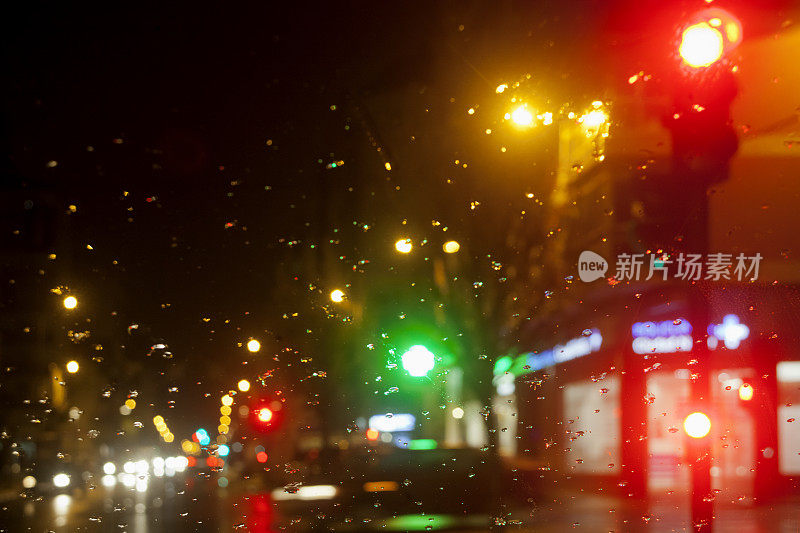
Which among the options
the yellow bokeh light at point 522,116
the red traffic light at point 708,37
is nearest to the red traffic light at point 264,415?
the yellow bokeh light at point 522,116

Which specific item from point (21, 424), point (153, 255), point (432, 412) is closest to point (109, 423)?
point (21, 424)

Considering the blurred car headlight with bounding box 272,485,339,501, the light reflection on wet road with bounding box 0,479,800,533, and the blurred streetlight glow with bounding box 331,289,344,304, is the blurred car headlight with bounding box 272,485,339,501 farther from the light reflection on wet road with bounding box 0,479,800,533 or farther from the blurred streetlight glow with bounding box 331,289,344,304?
the blurred streetlight glow with bounding box 331,289,344,304

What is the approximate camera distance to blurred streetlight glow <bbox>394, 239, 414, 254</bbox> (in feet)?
16.1

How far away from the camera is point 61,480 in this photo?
5.12 metres

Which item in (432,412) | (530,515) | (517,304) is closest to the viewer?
(432,412)

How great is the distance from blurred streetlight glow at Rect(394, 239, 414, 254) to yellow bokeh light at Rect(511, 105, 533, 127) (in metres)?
1.23

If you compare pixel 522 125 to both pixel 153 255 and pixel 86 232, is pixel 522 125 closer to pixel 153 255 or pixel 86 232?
pixel 153 255

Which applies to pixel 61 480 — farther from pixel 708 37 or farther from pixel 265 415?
pixel 708 37

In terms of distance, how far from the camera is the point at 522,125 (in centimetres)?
533

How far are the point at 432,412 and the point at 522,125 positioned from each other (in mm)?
2162

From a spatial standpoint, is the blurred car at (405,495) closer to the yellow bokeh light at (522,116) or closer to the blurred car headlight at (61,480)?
the blurred car headlight at (61,480)

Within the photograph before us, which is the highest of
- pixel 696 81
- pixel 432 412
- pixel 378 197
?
pixel 696 81

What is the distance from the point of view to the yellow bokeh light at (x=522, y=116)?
5.31 metres

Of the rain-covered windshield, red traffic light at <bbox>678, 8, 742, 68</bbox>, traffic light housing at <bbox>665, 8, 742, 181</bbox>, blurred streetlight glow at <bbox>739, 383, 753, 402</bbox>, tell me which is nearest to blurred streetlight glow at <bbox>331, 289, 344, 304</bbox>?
the rain-covered windshield
